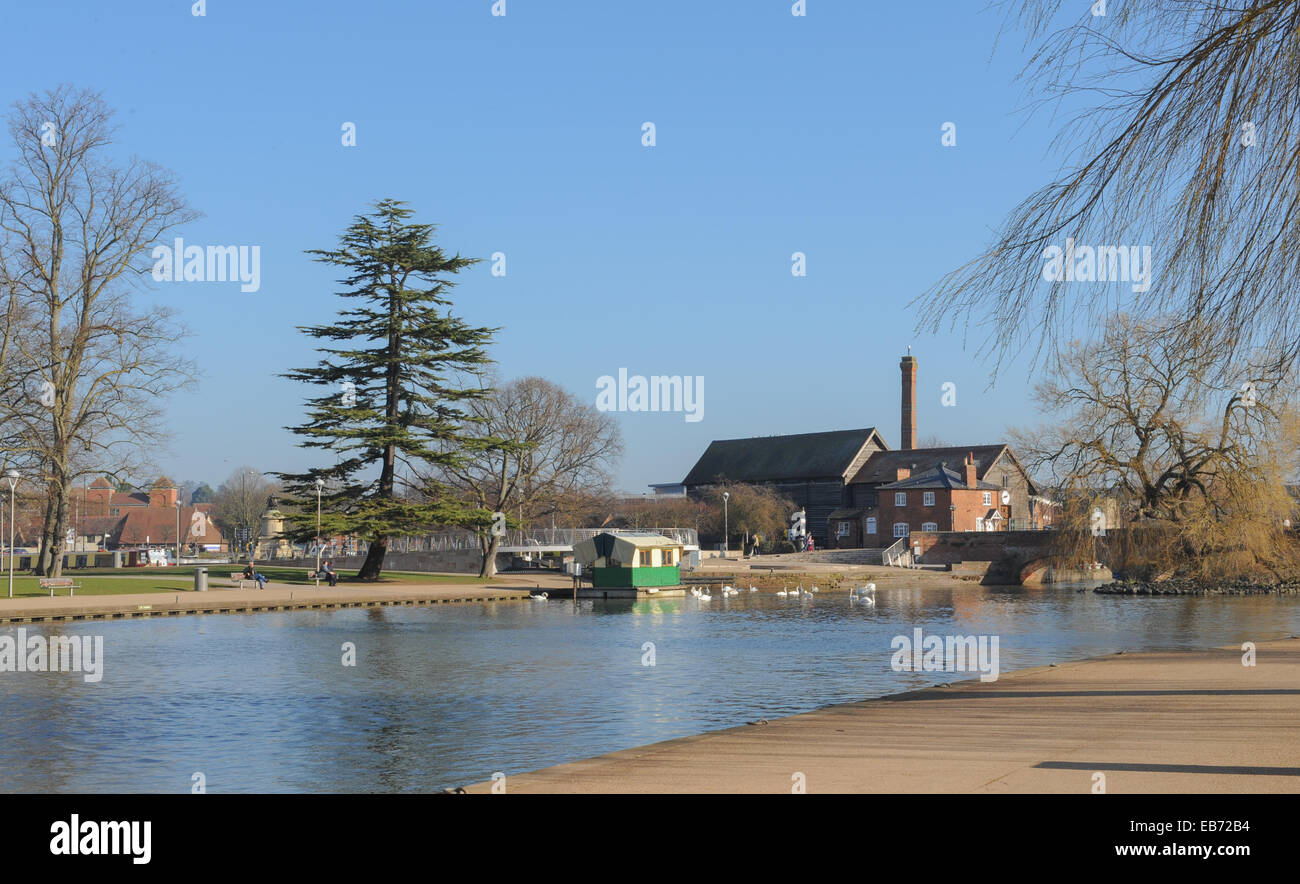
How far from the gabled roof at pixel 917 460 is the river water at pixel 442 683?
46070mm

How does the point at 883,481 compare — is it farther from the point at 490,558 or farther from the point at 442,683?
the point at 442,683

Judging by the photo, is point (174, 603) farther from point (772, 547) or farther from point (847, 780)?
point (772, 547)

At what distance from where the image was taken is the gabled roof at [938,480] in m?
85.6

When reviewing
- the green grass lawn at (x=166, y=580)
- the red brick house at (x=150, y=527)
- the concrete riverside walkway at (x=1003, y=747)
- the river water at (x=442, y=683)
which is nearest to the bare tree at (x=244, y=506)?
the red brick house at (x=150, y=527)

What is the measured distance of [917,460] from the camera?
310 ft

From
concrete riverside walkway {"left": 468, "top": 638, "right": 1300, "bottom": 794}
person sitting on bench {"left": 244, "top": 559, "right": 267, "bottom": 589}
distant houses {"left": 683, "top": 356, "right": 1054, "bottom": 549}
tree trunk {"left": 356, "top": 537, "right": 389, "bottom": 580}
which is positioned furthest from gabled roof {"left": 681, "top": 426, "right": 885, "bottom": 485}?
concrete riverside walkway {"left": 468, "top": 638, "right": 1300, "bottom": 794}

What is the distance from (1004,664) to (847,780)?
16840 mm

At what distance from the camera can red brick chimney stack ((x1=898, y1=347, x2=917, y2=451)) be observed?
334 feet

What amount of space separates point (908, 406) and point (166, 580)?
65890 mm

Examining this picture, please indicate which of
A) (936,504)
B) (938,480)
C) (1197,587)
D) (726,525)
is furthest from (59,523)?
(938,480)

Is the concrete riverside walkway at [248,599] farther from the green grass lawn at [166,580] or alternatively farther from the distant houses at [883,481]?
the distant houses at [883,481]

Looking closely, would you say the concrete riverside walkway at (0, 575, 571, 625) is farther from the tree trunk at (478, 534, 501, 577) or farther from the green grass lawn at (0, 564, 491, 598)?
the tree trunk at (478, 534, 501, 577)
